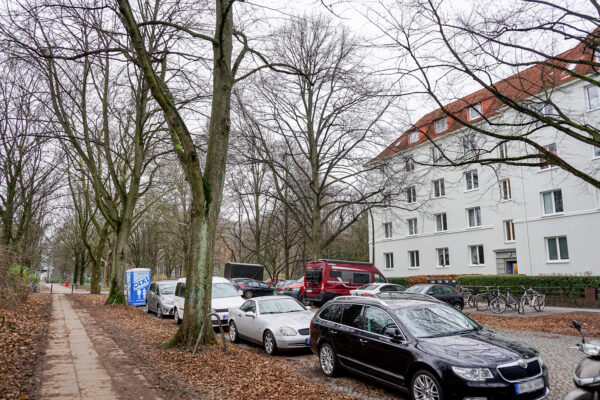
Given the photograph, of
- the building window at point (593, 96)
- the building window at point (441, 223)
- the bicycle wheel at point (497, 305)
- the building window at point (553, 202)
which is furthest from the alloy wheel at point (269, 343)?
the building window at point (441, 223)

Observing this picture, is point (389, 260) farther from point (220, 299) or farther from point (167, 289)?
point (220, 299)

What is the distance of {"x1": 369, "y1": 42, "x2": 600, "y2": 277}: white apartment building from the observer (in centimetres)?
2445

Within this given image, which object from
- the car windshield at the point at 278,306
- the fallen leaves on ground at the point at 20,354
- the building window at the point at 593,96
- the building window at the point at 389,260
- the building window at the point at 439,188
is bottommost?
the fallen leaves on ground at the point at 20,354

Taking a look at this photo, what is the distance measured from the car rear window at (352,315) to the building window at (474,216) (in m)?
28.7

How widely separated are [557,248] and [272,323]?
938 inches

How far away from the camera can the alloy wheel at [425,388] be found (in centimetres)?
555

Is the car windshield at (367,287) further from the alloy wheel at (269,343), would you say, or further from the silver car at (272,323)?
the alloy wheel at (269,343)

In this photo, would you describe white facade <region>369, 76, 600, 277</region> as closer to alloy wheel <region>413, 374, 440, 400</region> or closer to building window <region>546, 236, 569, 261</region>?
Answer: building window <region>546, 236, 569, 261</region>

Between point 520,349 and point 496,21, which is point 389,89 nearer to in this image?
point 496,21

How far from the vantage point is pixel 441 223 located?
36.5 m

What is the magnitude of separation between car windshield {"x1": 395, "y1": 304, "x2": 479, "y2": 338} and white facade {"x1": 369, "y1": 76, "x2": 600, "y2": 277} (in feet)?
42.5

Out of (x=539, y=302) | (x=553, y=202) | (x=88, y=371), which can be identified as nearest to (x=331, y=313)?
(x=88, y=371)

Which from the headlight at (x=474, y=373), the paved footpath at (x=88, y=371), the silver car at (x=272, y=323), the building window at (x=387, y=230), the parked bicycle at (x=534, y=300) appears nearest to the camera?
the headlight at (x=474, y=373)

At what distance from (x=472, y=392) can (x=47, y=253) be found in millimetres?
73263
